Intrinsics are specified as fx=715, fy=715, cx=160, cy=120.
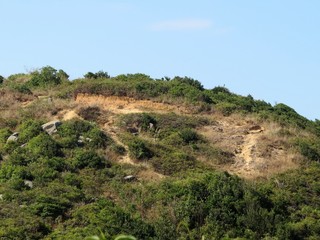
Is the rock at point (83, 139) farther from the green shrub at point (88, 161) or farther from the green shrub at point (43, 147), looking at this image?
Answer: the green shrub at point (88, 161)

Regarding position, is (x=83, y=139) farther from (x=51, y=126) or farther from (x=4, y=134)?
(x=4, y=134)

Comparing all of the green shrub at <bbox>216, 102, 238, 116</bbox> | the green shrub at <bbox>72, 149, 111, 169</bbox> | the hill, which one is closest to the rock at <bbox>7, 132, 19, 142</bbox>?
the hill

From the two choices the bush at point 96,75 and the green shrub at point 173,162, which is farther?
the bush at point 96,75

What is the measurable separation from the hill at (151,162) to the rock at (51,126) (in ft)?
0.24

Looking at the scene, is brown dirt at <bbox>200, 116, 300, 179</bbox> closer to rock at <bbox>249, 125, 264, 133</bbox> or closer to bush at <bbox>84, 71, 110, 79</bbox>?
rock at <bbox>249, 125, 264, 133</bbox>

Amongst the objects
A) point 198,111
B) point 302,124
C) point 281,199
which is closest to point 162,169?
→ point 281,199

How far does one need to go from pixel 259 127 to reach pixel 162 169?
661 cm

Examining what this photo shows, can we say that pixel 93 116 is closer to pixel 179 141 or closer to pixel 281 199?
pixel 179 141

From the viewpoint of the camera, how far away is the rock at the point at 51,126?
29.4 meters

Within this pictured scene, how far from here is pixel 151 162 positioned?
27.1 meters

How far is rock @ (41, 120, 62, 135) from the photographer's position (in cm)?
2936

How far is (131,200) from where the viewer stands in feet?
78.2

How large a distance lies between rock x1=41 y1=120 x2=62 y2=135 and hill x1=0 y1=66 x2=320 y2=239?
0.07 m

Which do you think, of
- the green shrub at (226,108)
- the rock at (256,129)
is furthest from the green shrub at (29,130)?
the rock at (256,129)
